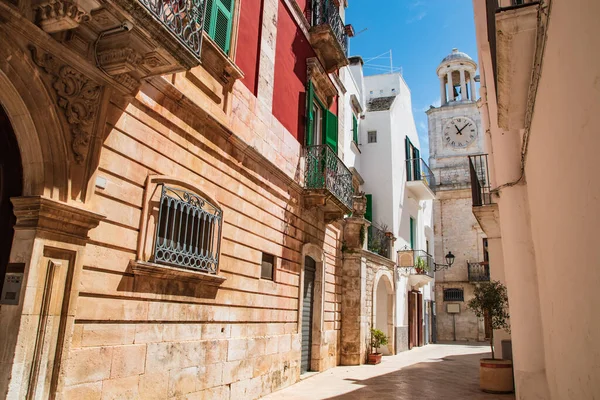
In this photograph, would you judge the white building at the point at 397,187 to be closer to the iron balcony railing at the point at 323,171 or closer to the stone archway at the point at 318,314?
the stone archway at the point at 318,314

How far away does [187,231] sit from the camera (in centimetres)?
610

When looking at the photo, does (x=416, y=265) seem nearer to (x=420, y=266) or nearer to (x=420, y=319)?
(x=420, y=266)

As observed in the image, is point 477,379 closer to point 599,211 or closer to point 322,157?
point 322,157

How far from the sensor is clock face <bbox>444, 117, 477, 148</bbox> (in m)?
29.7

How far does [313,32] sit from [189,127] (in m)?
5.95

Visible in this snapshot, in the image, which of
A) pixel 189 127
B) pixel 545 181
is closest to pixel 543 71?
pixel 545 181

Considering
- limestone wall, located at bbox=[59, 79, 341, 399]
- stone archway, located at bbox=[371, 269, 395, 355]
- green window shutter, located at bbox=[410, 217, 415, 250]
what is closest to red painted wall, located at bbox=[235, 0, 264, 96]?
limestone wall, located at bbox=[59, 79, 341, 399]

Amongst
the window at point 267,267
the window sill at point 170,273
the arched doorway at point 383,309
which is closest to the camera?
the window sill at point 170,273

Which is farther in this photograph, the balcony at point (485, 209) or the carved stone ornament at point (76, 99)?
the balcony at point (485, 209)

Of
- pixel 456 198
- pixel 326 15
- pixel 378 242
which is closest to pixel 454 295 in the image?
pixel 456 198

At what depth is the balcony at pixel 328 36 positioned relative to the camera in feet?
36.2

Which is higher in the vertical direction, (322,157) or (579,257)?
(322,157)

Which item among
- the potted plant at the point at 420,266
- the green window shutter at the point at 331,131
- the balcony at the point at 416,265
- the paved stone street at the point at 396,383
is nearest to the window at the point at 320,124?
the green window shutter at the point at 331,131

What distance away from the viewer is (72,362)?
Result: 14.0 ft
